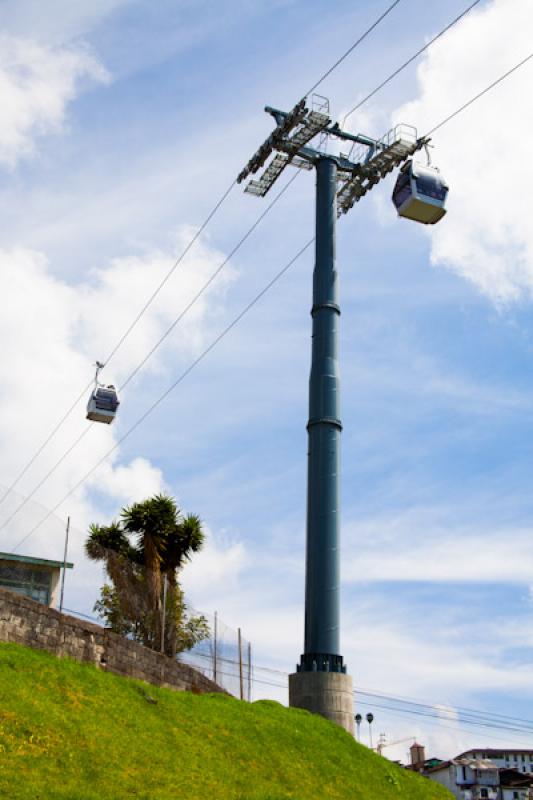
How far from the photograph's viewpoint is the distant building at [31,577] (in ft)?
95.4

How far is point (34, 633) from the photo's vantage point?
22047mm

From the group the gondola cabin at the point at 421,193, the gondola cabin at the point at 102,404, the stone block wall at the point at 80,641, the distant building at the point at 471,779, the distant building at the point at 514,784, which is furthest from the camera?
the distant building at the point at 471,779

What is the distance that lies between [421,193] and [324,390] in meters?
9.01

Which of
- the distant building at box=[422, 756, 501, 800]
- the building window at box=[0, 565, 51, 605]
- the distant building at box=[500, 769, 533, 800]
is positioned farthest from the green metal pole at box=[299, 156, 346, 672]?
the distant building at box=[500, 769, 533, 800]

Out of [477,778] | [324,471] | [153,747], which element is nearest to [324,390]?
[324,471]

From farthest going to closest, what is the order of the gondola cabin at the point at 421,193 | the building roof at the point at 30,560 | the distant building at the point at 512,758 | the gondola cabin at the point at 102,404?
the distant building at the point at 512,758
the gondola cabin at the point at 102,404
the gondola cabin at the point at 421,193
the building roof at the point at 30,560

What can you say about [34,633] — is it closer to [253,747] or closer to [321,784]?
[253,747]

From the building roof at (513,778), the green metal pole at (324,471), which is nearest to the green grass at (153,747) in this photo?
the green metal pole at (324,471)

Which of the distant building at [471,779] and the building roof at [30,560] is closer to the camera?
the building roof at [30,560]

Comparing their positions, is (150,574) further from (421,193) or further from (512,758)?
(512,758)

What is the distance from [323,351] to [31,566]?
1520 cm

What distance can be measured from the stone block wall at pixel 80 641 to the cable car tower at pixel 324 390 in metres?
6.01

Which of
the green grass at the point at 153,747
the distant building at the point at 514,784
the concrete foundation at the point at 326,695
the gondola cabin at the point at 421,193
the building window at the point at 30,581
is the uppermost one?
the gondola cabin at the point at 421,193

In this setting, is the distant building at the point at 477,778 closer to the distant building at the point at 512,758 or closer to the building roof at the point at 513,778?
the building roof at the point at 513,778
